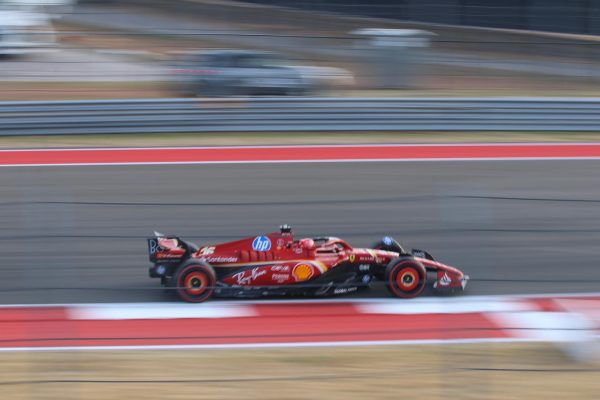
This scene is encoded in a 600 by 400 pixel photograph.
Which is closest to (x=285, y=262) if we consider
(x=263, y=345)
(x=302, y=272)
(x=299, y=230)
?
(x=302, y=272)

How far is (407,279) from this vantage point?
7.50 m

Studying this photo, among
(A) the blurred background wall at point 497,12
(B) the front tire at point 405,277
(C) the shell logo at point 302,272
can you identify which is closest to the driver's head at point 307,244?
(C) the shell logo at point 302,272

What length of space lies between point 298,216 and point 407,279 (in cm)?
231

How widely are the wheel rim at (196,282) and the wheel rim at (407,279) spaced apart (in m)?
1.55

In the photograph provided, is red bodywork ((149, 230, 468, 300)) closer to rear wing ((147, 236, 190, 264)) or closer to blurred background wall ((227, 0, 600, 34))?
rear wing ((147, 236, 190, 264))

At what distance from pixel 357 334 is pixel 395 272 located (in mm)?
912

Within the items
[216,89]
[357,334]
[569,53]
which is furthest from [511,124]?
[357,334]

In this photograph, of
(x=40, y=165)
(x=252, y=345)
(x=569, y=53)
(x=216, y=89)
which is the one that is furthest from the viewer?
(x=569, y=53)

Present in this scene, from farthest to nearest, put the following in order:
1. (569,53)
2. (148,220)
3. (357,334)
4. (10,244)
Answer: (569,53)
(148,220)
(10,244)
(357,334)

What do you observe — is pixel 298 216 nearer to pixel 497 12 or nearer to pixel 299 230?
pixel 299 230

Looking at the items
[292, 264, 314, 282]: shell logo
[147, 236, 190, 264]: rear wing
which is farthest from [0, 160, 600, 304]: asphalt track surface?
[292, 264, 314, 282]: shell logo

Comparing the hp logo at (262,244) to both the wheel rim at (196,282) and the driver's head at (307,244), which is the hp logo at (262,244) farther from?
the wheel rim at (196,282)

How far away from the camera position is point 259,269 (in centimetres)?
739

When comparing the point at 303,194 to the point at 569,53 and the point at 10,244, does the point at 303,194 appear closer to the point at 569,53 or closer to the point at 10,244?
the point at 10,244
